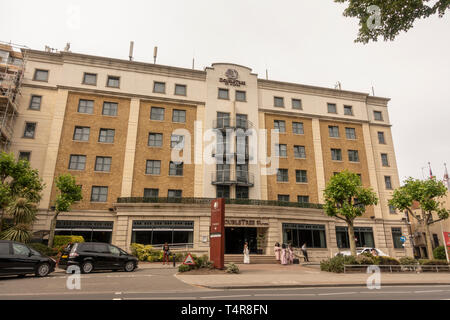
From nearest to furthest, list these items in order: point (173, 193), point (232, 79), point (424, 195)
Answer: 1. point (424, 195)
2. point (173, 193)
3. point (232, 79)

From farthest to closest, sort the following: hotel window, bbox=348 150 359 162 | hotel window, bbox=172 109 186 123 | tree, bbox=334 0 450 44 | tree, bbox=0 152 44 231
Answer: hotel window, bbox=348 150 359 162 < hotel window, bbox=172 109 186 123 < tree, bbox=0 152 44 231 < tree, bbox=334 0 450 44

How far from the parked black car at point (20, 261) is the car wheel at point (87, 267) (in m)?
1.57

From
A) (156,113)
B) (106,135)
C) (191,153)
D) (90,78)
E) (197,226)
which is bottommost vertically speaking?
(197,226)

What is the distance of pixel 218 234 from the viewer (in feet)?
58.1

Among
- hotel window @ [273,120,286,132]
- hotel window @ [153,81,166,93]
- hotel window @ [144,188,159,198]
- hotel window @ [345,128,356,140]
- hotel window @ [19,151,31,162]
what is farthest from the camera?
hotel window @ [345,128,356,140]

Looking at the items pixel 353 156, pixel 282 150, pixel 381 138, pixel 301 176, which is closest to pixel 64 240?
pixel 282 150

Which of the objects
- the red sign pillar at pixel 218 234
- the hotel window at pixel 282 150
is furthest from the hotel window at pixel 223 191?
the red sign pillar at pixel 218 234

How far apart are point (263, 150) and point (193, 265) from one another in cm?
1796

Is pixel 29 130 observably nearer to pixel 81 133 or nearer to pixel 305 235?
pixel 81 133

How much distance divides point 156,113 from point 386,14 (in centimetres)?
2434

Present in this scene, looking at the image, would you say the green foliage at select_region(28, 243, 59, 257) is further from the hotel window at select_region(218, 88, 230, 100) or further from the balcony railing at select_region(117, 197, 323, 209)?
the hotel window at select_region(218, 88, 230, 100)

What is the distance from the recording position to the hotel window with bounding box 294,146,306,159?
33.5 metres

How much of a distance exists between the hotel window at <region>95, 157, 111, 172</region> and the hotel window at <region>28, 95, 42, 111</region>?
7.66m

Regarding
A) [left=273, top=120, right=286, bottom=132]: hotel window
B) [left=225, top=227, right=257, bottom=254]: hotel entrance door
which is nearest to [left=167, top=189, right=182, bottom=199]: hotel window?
[left=225, top=227, right=257, bottom=254]: hotel entrance door
